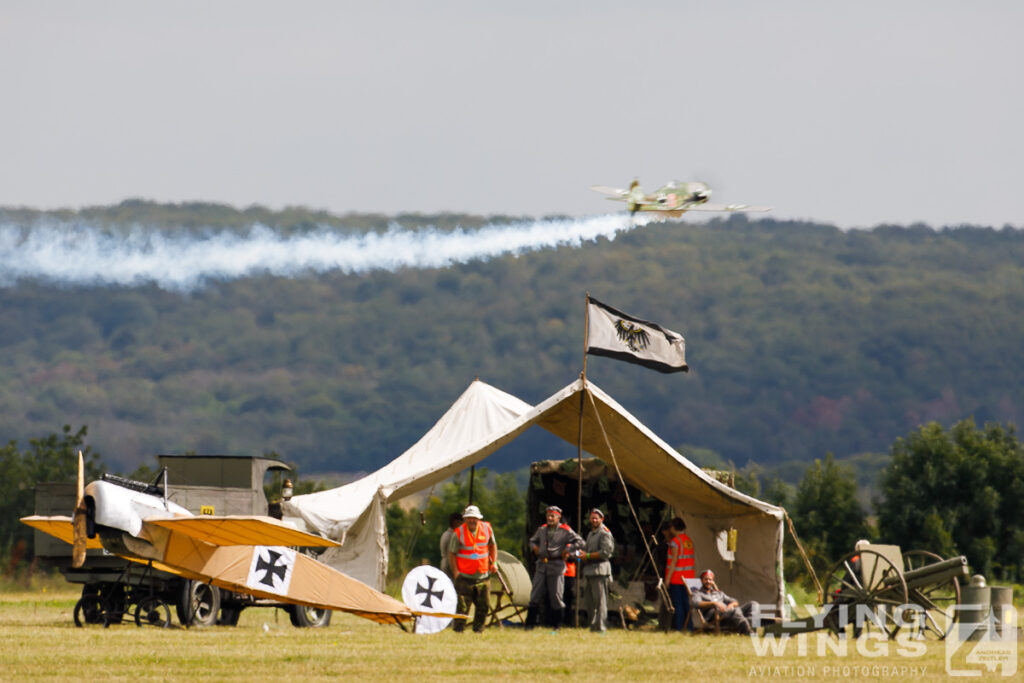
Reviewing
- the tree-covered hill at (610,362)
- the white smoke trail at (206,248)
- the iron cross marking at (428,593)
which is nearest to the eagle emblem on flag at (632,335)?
the iron cross marking at (428,593)

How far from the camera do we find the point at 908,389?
108m

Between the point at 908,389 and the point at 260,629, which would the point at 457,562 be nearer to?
the point at 260,629

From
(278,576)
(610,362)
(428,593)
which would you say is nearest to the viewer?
(428,593)

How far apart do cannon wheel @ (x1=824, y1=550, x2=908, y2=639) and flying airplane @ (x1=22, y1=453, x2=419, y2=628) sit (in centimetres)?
466

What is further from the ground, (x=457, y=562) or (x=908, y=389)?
(x=908, y=389)

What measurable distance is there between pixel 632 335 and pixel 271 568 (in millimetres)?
5555

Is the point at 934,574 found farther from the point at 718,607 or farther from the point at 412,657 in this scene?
the point at 412,657

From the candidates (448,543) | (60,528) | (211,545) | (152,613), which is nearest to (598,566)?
(448,543)

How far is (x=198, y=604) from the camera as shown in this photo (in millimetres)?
16125

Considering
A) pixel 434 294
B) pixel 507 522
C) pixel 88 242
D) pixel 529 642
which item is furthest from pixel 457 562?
pixel 434 294

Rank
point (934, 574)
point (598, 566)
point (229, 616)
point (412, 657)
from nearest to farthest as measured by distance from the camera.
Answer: point (412, 657) < point (934, 574) < point (598, 566) < point (229, 616)

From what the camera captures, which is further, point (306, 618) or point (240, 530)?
point (306, 618)

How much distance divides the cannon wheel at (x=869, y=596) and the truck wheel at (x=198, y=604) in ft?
22.8

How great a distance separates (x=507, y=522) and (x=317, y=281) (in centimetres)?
7727
